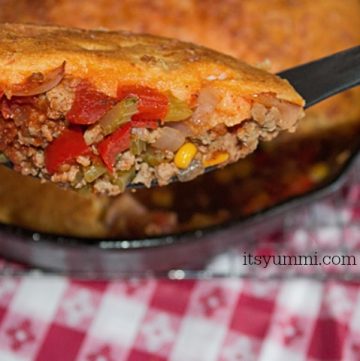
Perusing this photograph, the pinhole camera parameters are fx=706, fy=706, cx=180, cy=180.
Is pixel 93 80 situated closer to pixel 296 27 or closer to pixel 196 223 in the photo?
pixel 196 223

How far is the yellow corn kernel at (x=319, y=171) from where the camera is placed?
2535 mm

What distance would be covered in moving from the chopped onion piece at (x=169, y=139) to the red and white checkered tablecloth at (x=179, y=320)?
86 cm

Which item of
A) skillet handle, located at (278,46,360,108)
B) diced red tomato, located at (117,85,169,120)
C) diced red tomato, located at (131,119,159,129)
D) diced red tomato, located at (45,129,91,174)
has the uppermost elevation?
skillet handle, located at (278,46,360,108)

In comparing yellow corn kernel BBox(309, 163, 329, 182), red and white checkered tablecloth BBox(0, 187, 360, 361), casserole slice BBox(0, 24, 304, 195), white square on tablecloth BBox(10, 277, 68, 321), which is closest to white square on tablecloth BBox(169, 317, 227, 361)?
red and white checkered tablecloth BBox(0, 187, 360, 361)

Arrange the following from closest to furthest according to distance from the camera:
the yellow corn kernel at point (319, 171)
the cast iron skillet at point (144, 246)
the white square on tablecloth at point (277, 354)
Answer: the cast iron skillet at point (144, 246)
the white square on tablecloth at point (277, 354)
the yellow corn kernel at point (319, 171)

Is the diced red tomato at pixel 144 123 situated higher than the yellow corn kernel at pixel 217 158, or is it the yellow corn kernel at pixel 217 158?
the yellow corn kernel at pixel 217 158

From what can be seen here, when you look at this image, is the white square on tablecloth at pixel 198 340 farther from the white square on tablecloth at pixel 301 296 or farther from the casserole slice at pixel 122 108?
the casserole slice at pixel 122 108

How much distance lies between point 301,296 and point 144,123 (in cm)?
109

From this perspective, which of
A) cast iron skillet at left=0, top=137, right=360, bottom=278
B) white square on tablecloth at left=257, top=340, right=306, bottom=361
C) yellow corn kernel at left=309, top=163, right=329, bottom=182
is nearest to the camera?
cast iron skillet at left=0, top=137, right=360, bottom=278

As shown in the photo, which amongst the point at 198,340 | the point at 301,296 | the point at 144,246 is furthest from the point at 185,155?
the point at 301,296

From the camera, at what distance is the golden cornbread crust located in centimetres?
144

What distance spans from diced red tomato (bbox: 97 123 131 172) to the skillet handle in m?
0.45

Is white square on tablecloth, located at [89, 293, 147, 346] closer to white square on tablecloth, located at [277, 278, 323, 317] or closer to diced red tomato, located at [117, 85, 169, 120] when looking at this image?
white square on tablecloth, located at [277, 278, 323, 317]

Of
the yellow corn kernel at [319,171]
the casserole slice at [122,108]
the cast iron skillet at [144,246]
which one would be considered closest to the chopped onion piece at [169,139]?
the casserole slice at [122,108]
